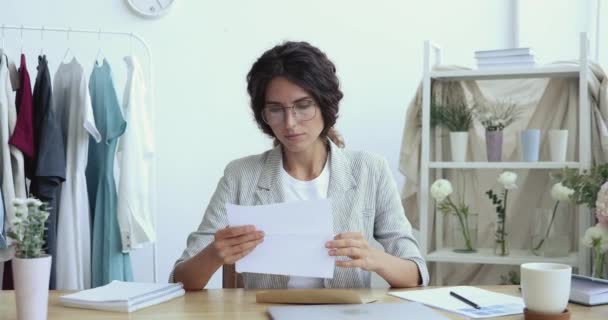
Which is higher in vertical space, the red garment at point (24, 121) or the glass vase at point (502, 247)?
the red garment at point (24, 121)

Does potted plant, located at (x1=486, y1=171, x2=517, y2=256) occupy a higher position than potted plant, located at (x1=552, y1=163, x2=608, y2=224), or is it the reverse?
potted plant, located at (x1=552, y1=163, x2=608, y2=224)

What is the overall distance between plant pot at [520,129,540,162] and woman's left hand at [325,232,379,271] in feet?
4.91

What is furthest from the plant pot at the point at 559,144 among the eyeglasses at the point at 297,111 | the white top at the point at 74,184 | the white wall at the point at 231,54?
the white top at the point at 74,184

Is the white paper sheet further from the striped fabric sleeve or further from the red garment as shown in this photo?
the red garment

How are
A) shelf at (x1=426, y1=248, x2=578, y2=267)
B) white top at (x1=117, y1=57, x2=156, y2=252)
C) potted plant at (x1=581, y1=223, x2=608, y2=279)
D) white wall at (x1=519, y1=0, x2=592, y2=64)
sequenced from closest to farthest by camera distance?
potted plant at (x1=581, y1=223, x2=608, y2=279)
white top at (x1=117, y1=57, x2=156, y2=252)
shelf at (x1=426, y1=248, x2=578, y2=267)
white wall at (x1=519, y1=0, x2=592, y2=64)

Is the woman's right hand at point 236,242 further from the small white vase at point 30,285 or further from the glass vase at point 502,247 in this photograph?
the glass vase at point 502,247

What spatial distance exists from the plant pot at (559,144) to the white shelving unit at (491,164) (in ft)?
0.11

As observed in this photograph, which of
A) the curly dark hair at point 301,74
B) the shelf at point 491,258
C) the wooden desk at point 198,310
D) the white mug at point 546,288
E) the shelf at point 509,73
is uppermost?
the shelf at point 509,73

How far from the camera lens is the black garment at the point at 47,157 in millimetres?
2592

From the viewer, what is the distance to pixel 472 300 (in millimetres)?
1450

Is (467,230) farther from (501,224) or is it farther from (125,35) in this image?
(125,35)

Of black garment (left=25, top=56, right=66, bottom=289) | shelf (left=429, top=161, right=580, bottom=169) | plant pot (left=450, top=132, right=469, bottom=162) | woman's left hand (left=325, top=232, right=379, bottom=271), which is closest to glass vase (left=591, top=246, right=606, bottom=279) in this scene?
shelf (left=429, top=161, right=580, bottom=169)

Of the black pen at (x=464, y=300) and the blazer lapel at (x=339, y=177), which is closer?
the black pen at (x=464, y=300)

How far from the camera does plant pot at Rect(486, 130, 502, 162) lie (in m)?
2.92
